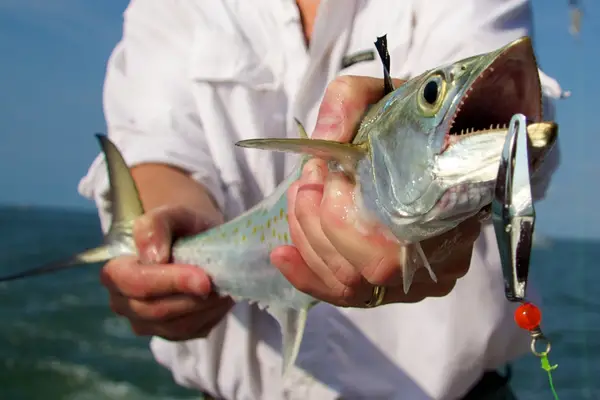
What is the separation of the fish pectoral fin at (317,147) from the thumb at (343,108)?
0.36 ft

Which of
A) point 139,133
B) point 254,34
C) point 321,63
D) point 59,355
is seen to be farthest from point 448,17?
point 59,355

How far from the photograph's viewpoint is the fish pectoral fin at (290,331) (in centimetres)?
143

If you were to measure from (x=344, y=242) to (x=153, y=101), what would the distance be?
1.12 m


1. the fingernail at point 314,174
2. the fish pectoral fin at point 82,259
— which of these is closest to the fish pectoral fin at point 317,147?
the fingernail at point 314,174

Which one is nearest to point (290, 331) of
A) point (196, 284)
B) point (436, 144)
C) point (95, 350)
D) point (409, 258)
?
point (196, 284)

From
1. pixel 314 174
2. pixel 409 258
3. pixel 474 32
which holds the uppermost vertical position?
pixel 474 32

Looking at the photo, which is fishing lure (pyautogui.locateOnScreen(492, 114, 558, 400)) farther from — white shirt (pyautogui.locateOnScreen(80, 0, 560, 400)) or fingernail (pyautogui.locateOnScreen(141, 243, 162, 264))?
fingernail (pyautogui.locateOnScreen(141, 243, 162, 264))

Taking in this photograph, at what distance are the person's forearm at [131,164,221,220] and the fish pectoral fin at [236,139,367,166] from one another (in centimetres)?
85

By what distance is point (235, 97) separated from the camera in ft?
6.08

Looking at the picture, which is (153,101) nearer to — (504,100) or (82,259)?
(82,259)

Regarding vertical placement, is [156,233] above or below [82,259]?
above

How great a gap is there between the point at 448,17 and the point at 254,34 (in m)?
0.62

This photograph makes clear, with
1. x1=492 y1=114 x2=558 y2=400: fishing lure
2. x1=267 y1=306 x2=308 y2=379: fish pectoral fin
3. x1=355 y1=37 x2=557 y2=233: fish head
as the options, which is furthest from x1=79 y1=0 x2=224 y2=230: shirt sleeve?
x1=492 y1=114 x2=558 y2=400: fishing lure

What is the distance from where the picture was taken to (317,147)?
3.07 ft
